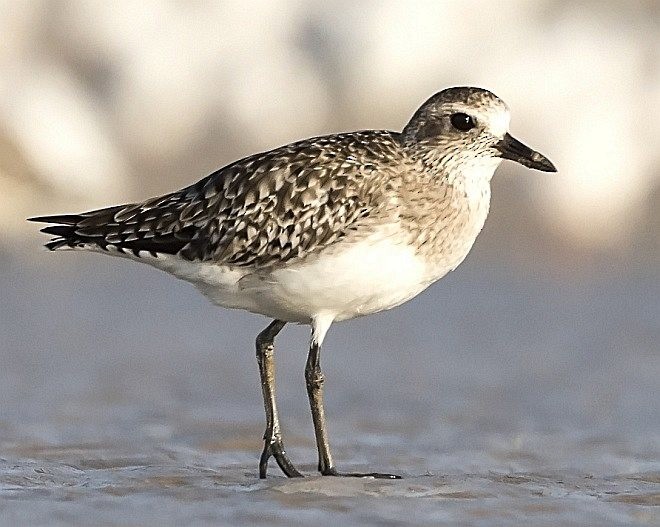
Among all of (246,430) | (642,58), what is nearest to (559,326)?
(246,430)

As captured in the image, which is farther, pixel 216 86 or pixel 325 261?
pixel 216 86

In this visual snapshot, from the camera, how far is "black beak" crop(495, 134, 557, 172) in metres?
7.05

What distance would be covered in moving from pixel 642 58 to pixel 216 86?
439 centimetres

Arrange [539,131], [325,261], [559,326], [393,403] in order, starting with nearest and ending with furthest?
[325,261], [393,403], [559,326], [539,131]

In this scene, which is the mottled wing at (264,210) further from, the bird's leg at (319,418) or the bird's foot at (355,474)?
the bird's foot at (355,474)

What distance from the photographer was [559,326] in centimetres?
1145

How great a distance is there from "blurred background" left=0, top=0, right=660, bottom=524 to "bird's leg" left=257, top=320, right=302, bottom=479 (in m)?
0.25

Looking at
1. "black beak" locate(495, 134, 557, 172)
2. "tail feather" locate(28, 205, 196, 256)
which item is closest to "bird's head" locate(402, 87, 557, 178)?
"black beak" locate(495, 134, 557, 172)

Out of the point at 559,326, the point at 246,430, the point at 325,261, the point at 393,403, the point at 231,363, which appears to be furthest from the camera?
the point at 559,326

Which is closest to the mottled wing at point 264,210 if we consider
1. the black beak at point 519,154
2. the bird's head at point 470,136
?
the bird's head at point 470,136

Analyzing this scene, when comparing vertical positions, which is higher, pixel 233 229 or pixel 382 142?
pixel 382 142

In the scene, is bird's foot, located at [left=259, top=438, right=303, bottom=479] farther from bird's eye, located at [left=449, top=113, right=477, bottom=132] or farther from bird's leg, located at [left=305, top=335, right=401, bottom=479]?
bird's eye, located at [left=449, top=113, right=477, bottom=132]

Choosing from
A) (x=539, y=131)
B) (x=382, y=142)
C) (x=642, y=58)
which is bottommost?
(x=382, y=142)

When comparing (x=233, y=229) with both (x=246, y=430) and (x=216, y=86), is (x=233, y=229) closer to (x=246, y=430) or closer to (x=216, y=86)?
(x=246, y=430)
